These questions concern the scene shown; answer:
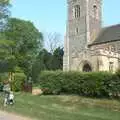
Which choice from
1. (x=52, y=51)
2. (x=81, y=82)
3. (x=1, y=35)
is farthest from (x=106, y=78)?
(x=52, y=51)

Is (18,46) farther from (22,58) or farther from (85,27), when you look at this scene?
(85,27)

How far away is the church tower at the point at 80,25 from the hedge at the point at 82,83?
3643 centimetres

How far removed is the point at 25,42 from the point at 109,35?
19410 millimetres

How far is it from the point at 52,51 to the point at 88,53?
120 ft

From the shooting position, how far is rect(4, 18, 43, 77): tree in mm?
70250

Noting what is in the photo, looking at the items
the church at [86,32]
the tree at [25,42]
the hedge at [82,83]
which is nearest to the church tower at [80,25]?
the church at [86,32]

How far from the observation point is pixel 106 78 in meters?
24.8

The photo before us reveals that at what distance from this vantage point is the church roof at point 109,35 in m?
63.3

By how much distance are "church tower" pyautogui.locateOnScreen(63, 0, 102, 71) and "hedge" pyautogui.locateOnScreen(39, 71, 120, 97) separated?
120 ft

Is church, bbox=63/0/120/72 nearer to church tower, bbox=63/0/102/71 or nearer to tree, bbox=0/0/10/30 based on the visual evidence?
church tower, bbox=63/0/102/71

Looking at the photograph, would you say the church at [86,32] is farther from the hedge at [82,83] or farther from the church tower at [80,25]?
the hedge at [82,83]

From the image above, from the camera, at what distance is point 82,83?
88.5 feet

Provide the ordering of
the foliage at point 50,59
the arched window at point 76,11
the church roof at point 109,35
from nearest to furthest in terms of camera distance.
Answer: the church roof at point 109,35, the arched window at point 76,11, the foliage at point 50,59

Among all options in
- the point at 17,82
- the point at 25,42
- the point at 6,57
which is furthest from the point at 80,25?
the point at 17,82
